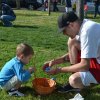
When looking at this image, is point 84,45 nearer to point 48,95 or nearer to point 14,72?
point 48,95

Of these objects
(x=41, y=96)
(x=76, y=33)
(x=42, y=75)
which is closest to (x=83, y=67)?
(x=76, y=33)

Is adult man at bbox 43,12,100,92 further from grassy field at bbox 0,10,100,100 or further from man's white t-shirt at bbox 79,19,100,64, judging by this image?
grassy field at bbox 0,10,100,100

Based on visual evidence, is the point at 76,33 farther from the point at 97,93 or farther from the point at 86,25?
the point at 97,93

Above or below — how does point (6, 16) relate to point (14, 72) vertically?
below

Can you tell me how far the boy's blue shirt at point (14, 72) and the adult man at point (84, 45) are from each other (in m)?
0.33

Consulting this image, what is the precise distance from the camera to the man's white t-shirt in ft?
13.6

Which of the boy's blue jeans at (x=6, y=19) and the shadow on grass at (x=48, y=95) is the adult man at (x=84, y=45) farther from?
the boy's blue jeans at (x=6, y=19)

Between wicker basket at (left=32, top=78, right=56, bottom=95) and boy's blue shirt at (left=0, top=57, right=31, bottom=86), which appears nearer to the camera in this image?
boy's blue shirt at (left=0, top=57, right=31, bottom=86)

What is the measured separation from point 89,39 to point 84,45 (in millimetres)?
91

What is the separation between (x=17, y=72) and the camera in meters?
4.54

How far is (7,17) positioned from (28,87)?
8.21 m

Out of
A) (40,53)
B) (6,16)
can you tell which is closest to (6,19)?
(6,16)

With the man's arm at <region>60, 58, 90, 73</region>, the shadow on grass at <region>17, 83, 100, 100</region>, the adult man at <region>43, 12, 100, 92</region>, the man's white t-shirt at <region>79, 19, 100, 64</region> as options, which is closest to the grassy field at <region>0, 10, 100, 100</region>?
the shadow on grass at <region>17, 83, 100, 100</region>

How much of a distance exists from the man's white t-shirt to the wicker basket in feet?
2.46
